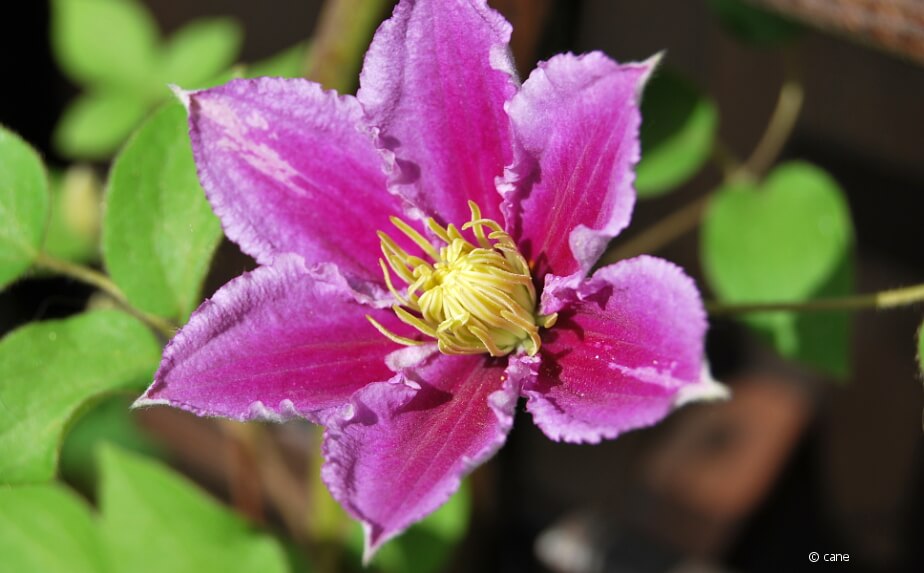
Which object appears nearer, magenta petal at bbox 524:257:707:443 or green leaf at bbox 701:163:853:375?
magenta petal at bbox 524:257:707:443

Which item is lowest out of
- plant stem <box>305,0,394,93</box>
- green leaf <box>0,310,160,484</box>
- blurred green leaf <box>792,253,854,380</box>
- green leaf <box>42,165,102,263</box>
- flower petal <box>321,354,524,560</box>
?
green leaf <box>42,165,102,263</box>

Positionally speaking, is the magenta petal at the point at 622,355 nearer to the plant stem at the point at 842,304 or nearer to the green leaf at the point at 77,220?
the plant stem at the point at 842,304

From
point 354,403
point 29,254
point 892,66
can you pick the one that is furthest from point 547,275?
point 892,66

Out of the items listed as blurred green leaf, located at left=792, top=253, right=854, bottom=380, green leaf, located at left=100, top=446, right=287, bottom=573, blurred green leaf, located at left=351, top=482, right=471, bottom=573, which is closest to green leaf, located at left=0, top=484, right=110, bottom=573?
green leaf, located at left=100, top=446, right=287, bottom=573

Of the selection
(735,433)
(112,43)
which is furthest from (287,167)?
(735,433)

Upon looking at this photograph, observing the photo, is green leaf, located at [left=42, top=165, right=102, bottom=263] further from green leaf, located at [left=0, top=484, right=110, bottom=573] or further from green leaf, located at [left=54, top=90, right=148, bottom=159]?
green leaf, located at [left=0, top=484, right=110, bottom=573]

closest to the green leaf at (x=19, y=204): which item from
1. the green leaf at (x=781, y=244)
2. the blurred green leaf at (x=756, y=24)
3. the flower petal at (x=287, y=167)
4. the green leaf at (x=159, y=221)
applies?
the green leaf at (x=159, y=221)

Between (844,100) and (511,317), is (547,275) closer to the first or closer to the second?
(511,317)
